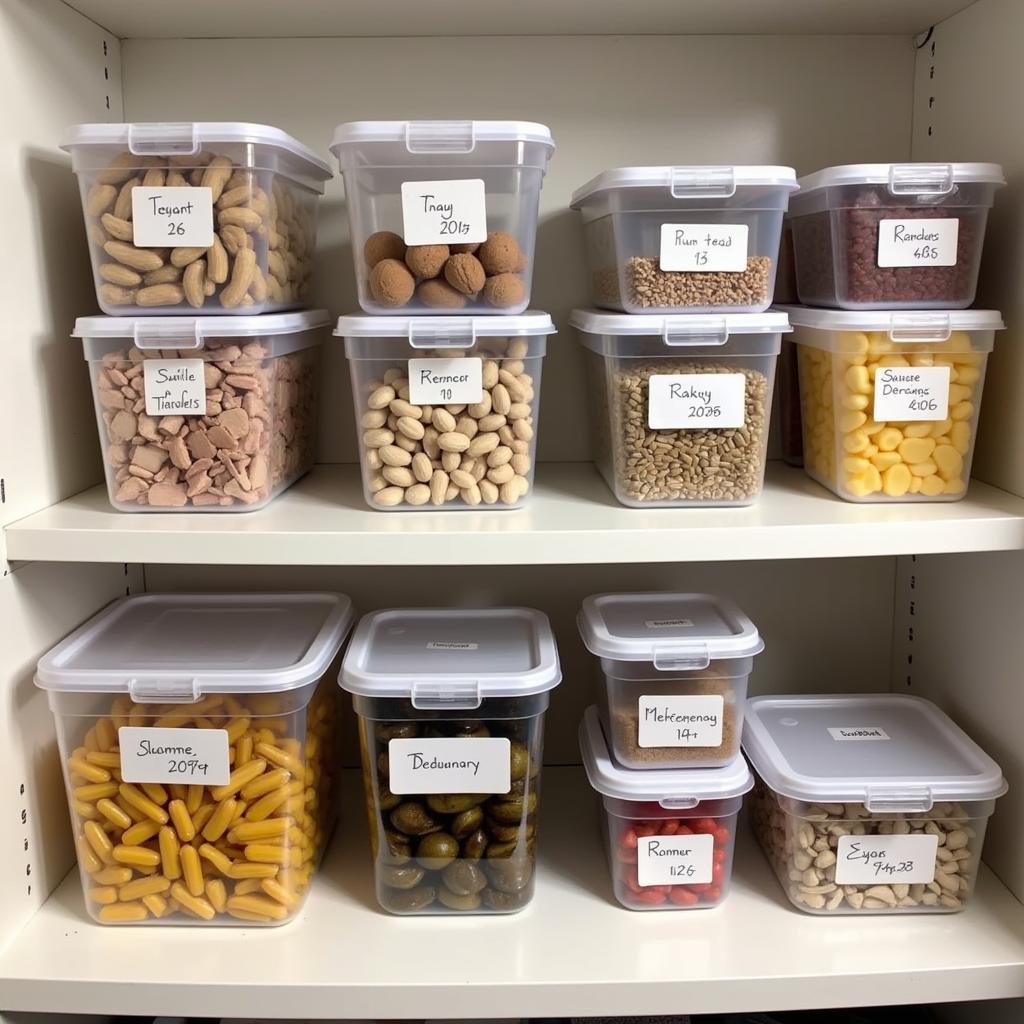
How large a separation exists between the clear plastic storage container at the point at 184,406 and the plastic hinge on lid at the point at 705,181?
40cm

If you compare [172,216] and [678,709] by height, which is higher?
[172,216]

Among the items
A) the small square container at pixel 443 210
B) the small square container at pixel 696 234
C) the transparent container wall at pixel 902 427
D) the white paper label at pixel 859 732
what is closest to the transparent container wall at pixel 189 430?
the small square container at pixel 443 210

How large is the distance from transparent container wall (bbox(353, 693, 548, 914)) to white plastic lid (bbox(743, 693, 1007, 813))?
0.26 meters

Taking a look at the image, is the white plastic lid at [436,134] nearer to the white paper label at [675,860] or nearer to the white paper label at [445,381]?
the white paper label at [445,381]

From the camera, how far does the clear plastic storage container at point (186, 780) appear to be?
0.91 metres

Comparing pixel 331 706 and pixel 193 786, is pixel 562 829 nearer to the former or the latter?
pixel 331 706

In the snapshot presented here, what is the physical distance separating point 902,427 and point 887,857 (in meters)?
0.43

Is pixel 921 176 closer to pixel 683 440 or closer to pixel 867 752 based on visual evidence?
pixel 683 440

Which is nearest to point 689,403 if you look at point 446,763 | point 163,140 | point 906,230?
point 906,230

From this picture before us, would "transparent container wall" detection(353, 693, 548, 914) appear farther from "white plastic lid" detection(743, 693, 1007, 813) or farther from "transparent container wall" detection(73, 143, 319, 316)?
"transparent container wall" detection(73, 143, 319, 316)

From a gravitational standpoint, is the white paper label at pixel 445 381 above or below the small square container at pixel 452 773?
above

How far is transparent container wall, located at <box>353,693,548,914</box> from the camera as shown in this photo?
3.07 ft

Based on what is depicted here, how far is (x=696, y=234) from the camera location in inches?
36.5

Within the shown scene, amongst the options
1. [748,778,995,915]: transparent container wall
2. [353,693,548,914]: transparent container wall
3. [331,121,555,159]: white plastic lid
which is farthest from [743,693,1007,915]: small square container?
[331,121,555,159]: white plastic lid
